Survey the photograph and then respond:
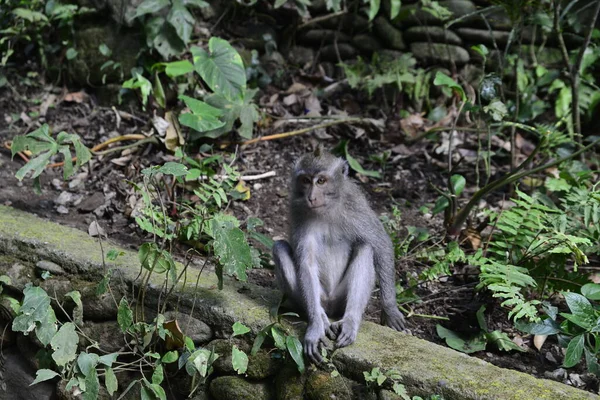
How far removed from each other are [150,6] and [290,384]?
4.78m

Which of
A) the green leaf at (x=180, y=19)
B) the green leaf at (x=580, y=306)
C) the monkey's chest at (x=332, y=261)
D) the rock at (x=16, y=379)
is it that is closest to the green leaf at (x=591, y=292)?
the green leaf at (x=580, y=306)

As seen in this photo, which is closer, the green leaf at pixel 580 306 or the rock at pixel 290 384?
the green leaf at pixel 580 306

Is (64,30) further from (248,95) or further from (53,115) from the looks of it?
(248,95)

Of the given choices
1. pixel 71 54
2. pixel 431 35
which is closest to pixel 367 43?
pixel 431 35

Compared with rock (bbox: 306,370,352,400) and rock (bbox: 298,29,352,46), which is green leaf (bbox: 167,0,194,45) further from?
rock (bbox: 306,370,352,400)

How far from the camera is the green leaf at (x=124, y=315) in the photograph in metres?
4.33

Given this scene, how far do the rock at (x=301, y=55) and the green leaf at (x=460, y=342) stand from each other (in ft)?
15.0

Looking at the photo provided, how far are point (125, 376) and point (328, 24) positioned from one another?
5.33 meters

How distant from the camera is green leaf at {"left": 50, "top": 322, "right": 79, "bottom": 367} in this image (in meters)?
4.33

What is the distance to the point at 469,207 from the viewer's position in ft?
18.2

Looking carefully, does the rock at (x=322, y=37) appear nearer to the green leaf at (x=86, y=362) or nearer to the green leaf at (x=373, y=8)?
the green leaf at (x=373, y=8)

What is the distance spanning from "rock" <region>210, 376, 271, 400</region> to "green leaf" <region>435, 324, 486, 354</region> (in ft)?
4.73

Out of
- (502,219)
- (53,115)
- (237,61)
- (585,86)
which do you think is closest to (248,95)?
(237,61)

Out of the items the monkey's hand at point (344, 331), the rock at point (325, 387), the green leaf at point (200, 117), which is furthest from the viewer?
the green leaf at point (200, 117)
